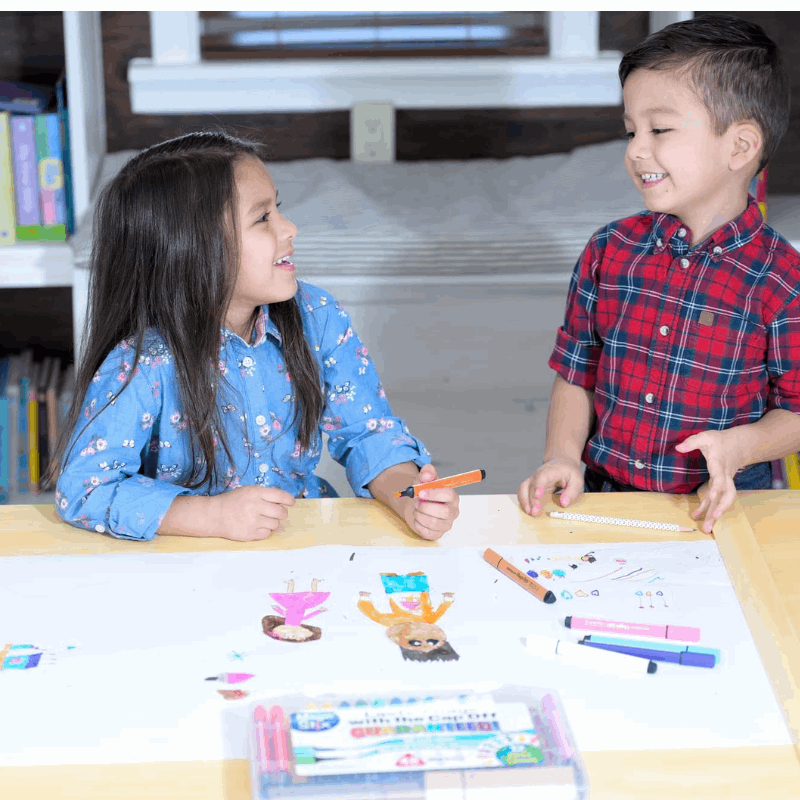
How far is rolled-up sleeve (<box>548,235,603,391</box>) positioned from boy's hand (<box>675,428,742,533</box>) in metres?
0.26

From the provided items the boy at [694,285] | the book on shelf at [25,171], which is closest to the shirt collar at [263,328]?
the boy at [694,285]

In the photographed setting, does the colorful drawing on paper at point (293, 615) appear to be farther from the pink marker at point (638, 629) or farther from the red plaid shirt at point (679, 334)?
the red plaid shirt at point (679, 334)

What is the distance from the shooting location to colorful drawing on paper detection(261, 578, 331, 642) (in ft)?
2.77

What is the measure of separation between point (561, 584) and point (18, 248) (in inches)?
53.3

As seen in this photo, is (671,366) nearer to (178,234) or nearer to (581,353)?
(581,353)

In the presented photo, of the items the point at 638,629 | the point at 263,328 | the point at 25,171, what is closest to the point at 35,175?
the point at 25,171

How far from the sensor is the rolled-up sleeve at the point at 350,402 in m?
1.23

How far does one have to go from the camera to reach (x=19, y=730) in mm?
729

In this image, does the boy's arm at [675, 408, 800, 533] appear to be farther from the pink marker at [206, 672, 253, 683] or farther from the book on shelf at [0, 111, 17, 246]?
the book on shelf at [0, 111, 17, 246]

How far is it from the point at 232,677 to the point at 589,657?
0.86 ft

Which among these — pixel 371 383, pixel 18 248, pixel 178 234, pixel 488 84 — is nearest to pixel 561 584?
pixel 371 383

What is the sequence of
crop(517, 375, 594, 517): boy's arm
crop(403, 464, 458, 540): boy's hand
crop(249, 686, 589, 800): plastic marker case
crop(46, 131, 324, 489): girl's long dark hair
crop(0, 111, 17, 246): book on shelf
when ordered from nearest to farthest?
crop(249, 686, 589, 800): plastic marker case < crop(403, 464, 458, 540): boy's hand < crop(46, 131, 324, 489): girl's long dark hair < crop(517, 375, 594, 517): boy's arm < crop(0, 111, 17, 246): book on shelf

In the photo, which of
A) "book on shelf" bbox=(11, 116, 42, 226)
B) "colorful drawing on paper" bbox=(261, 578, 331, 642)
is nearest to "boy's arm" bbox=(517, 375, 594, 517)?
"colorful drawing on paper" bbox=(261, 578, 331, 642)

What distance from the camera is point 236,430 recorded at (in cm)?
121
